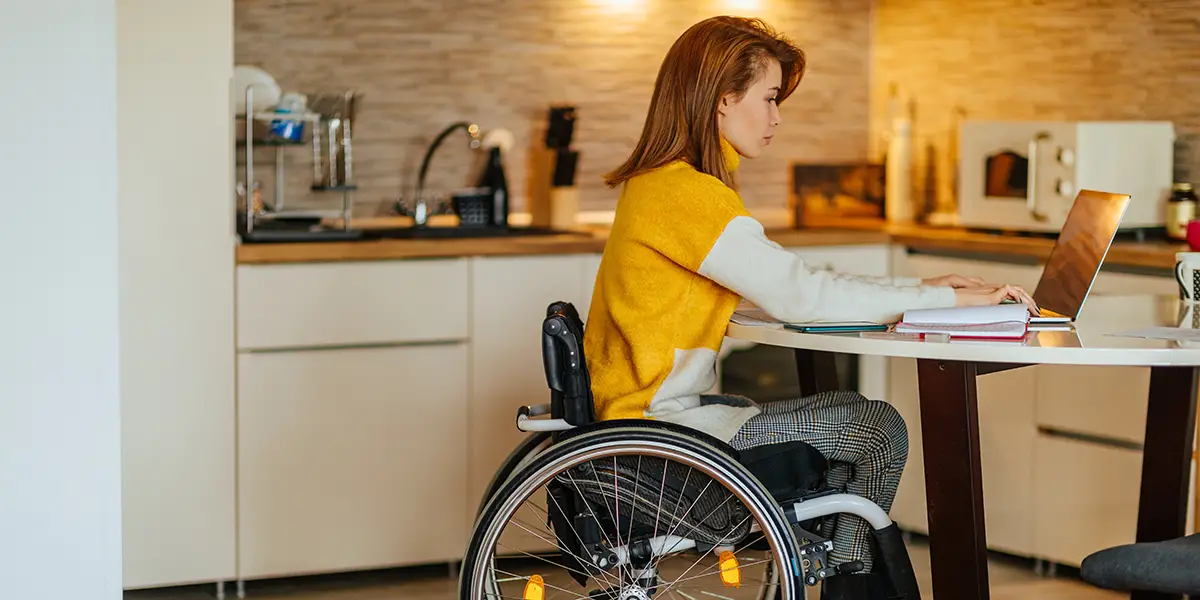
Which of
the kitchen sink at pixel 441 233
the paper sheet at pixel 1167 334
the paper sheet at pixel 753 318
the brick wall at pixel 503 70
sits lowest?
the paper sheet at pixel 1167 334

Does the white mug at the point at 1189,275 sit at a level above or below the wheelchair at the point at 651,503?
above

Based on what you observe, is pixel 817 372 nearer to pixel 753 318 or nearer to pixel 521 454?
pixel 753 318

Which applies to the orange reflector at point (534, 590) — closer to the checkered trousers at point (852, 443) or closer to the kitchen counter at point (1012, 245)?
the checkered trousers at point (852, 443)

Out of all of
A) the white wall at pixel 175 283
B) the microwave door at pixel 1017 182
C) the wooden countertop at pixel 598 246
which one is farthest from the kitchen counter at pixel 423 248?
the microwave door at pixel 1017 182

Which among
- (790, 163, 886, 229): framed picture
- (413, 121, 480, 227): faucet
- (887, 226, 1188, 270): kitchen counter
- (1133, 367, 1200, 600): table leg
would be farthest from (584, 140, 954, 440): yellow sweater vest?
(790, 163, 886, 229): framed picture

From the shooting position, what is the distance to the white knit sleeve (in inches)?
88.8

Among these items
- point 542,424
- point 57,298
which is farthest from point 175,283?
point 542,424

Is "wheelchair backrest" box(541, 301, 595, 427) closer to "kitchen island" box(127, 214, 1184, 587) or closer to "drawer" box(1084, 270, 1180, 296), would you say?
"kitchen island" box(127, 214, 1184, 587)

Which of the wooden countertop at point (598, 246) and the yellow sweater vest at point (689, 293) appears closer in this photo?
the yellow sweater vest at point (689, 293)

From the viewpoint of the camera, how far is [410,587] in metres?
3.44

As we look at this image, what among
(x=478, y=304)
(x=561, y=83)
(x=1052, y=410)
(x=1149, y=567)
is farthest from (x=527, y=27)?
(x=1149, y=567)

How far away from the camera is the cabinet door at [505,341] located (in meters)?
3.44

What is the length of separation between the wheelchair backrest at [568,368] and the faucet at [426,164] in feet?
4.63

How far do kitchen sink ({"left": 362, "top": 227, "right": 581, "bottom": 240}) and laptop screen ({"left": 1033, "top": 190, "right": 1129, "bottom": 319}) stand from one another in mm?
1384
